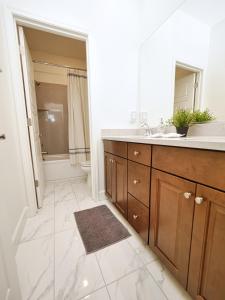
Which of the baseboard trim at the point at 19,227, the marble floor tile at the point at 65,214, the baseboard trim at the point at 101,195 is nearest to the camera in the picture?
the baseboard trim at the point at 19,227

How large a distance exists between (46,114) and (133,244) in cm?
272

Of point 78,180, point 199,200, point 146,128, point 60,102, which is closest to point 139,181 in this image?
point 199,200

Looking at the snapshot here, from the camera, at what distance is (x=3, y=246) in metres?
0.59

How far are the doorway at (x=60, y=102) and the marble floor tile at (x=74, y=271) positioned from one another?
1.12 metres

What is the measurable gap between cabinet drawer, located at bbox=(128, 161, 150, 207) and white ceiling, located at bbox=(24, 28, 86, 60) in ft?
7.43

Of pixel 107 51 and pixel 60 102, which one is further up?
pixel 107 51

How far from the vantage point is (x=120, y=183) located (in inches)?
50.9

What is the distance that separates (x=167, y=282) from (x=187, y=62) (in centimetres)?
161

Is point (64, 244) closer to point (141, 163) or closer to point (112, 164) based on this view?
point (112, 164)

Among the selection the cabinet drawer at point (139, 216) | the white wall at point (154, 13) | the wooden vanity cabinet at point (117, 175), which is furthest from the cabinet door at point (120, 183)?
the white wall at point (154, 13)

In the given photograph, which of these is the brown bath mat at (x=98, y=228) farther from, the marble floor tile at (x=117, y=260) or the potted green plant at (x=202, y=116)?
the potted green plant at (x=202, y=116)

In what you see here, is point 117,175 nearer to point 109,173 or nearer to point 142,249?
point 109,173

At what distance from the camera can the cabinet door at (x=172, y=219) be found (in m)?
0.63

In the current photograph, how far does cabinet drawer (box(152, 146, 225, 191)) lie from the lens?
492mm
